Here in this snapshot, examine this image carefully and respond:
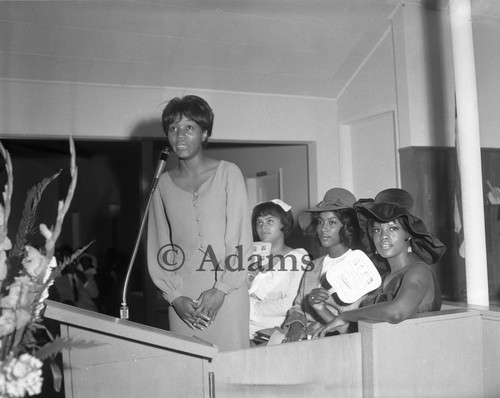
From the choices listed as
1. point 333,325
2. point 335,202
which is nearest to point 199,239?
point 333,325

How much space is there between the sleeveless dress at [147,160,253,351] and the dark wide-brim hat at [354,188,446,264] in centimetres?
52

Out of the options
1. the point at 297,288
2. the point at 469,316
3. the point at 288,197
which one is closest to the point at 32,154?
the point at 288,197

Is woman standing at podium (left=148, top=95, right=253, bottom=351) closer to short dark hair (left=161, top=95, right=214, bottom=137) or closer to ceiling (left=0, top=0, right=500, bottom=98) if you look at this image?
short dark hair (left=161, top=95, right=214, bottom=137)

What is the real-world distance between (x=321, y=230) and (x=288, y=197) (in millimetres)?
2196

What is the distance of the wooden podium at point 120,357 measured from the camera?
1.42 metres

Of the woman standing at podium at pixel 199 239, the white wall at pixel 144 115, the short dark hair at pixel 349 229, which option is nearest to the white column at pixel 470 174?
the short dark hair at pixel 349 229

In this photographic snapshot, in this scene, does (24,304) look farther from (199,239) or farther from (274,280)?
(274,280)

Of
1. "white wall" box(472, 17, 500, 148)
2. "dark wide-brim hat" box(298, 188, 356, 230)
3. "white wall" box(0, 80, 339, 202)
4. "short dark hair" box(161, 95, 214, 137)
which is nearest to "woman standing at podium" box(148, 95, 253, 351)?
"short dark hair" box(161, 95, 214, 137)

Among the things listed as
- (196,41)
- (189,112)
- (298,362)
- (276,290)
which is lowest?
(298,362)

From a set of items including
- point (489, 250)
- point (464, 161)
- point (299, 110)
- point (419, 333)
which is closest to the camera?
point (419, 333)

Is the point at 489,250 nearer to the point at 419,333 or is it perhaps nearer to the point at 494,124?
the point at 494,124

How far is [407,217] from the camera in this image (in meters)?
2.16

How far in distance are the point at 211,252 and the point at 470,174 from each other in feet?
4.07

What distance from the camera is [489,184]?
4105mm
